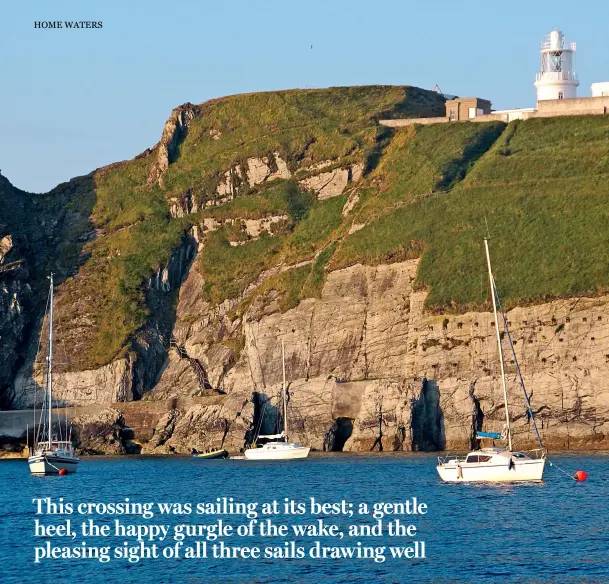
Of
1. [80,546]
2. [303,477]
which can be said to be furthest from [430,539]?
[303,477]

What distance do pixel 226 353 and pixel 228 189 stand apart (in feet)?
87.1

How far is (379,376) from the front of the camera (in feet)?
339

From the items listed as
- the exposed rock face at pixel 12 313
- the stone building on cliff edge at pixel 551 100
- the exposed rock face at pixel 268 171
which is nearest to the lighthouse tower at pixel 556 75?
the stone building on cliff edge at pixel 551 100

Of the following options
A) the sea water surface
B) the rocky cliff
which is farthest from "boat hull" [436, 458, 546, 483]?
the rocky cliff

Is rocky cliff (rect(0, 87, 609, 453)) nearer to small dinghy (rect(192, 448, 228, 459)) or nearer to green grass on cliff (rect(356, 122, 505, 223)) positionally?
green grass on cliff (rect(356, 122, 505, 223))

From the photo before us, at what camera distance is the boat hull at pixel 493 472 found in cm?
7175

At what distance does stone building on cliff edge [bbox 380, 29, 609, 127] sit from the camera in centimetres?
13012

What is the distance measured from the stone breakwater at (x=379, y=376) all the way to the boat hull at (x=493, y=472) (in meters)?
19.3

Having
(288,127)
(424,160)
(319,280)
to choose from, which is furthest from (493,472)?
(288,127)

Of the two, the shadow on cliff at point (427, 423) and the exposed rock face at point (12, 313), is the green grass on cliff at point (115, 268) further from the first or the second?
the shadow on cliff at point (427, 423)

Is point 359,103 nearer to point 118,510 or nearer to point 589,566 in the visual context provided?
point 118,510

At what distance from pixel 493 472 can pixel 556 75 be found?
235ft

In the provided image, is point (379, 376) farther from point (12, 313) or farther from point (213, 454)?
point (12, 313)

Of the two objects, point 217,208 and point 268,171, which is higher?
point 268,171
